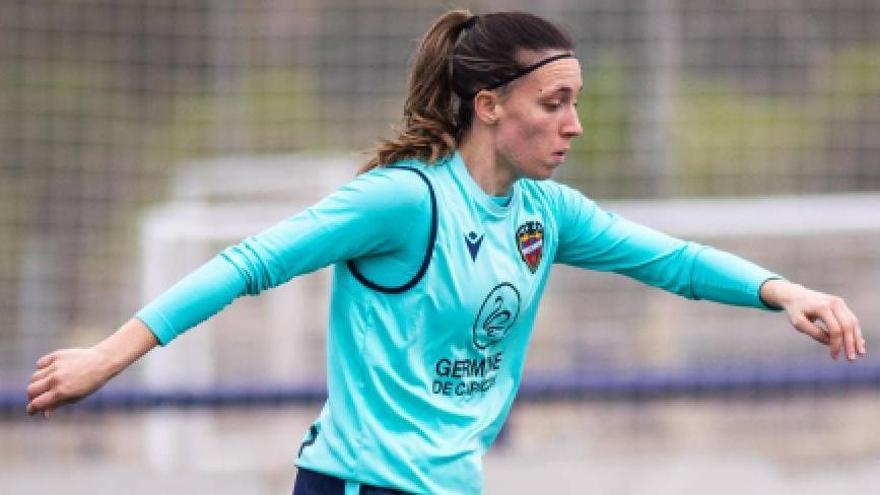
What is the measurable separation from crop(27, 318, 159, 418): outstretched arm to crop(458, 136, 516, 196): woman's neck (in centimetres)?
85

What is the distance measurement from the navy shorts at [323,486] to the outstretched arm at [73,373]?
555 mm

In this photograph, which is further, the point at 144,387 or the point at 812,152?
the point at 812,152

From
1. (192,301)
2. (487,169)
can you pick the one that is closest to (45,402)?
(192,301)

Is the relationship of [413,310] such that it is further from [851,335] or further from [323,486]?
[851,335]

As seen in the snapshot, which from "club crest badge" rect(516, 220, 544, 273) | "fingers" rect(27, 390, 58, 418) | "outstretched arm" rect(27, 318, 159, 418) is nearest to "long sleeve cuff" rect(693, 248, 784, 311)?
"club crest badge" rect(516, 220, 544, 273)

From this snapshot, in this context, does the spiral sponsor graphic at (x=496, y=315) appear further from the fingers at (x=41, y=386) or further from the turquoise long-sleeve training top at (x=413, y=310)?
the fingers at (x=41, y=386)

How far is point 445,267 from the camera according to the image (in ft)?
11.4

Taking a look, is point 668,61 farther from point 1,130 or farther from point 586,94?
point 1,130

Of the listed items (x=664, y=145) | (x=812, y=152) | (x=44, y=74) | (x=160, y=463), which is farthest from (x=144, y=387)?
(x=812, y=152)

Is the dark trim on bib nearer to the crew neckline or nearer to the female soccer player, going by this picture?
the female soccer player

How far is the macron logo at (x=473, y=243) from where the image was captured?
3494 mm

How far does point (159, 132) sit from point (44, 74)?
658mm

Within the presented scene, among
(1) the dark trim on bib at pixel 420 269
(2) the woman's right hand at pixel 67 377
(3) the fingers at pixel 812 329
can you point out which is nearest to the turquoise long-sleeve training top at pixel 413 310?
(1) the dark trim on bib at pixel 420 269

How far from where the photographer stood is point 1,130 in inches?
356
